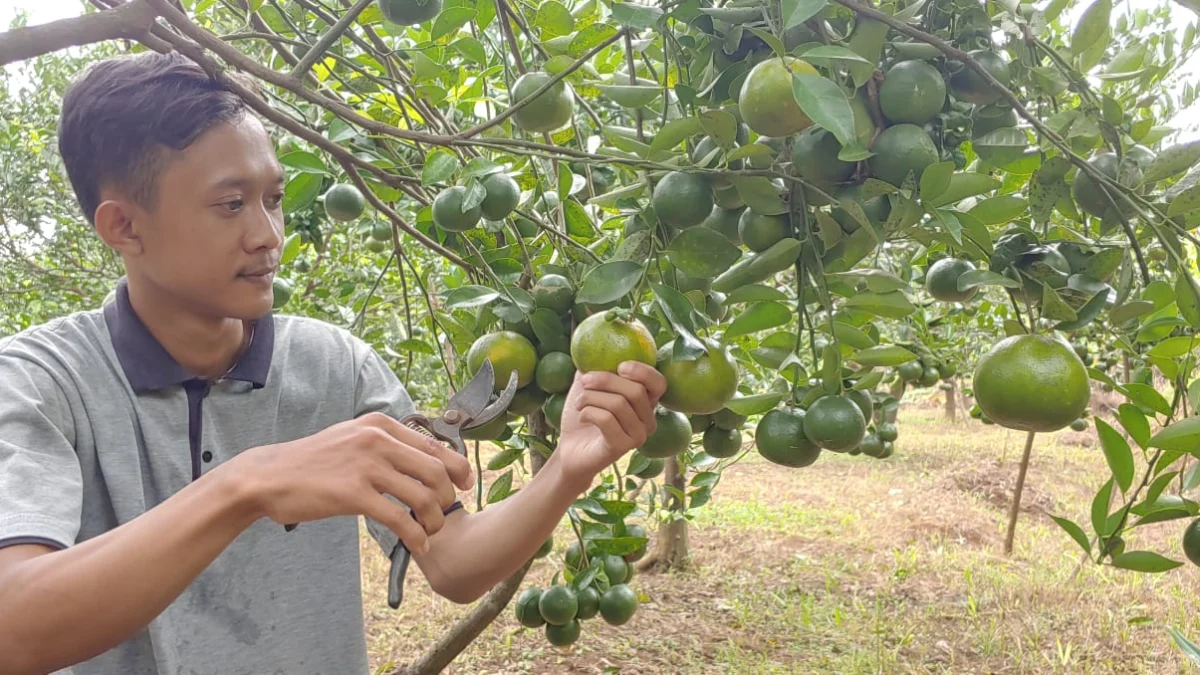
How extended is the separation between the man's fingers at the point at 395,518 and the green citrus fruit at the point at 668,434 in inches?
17.2

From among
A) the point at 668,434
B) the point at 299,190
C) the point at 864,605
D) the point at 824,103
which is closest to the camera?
the point at 824,103

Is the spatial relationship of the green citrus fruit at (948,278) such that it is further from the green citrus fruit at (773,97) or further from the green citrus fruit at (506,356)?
the green citrus fruit at (506,356)

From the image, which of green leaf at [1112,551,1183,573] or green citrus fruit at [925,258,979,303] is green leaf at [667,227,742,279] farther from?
green leaf at [1112,551,1183,573]

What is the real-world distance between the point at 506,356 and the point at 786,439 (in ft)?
1.39

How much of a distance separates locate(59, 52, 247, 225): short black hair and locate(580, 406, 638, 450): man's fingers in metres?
0.78

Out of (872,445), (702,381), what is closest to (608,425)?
(702,381)

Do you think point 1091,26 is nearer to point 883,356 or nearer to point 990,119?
point 990,119

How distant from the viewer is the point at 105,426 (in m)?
1.41

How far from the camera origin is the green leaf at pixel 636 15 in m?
1.04

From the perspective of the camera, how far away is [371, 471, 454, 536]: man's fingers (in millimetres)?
942

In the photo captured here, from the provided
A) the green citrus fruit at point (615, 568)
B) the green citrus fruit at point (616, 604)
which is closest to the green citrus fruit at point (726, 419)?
the green citrus fruit at point (615, 568)

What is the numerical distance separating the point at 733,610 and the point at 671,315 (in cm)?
428

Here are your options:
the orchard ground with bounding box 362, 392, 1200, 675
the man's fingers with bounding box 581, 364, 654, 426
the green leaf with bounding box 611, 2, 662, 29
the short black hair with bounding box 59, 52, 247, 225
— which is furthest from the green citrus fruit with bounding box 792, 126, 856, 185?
the orchard ground with bounding box 362, 392, 1200, 675

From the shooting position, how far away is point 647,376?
110 cm
